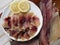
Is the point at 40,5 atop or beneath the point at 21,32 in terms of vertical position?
atop

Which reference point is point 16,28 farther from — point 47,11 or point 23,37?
point 47,11

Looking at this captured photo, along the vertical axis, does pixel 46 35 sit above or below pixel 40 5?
below

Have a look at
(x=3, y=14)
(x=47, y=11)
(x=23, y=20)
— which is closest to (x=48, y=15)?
(x=47, y=11)

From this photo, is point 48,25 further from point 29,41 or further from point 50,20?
point 29,41

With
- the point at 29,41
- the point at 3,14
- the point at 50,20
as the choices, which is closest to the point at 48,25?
the point at 50,20

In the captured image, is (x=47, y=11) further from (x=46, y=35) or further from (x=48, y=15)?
(x=46, y=35)
